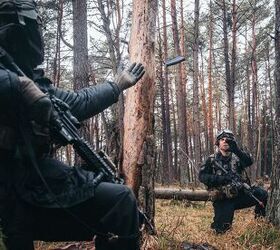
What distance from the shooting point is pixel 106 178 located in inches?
117

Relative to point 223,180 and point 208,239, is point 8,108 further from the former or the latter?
point 223,180

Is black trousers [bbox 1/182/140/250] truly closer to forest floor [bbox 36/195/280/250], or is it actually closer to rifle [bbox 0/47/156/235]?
rifle [bbox 0/47/156/235]

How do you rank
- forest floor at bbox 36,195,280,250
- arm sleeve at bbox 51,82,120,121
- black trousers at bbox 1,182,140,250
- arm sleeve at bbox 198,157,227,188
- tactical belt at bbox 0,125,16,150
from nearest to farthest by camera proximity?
1. tactical belt at bbox 0,125,16,150
2. black trousers at bbox 1,182,140,250
3. arm sleeve at bbox 51,82,120,121
4. forest floor at bbox 36,195,280,250
5. arm sleeve at bbox 198,157,227,188

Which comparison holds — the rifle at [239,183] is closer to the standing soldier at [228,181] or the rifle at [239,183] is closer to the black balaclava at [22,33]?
the standing soldier at [228,181]

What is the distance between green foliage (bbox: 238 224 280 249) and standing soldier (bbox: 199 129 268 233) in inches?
Result: 44.9

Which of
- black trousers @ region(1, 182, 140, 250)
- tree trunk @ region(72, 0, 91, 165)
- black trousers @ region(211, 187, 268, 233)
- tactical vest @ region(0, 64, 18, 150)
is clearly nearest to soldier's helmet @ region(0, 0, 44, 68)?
tactical vest @ region(0, 64, 18, 150)

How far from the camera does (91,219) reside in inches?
110

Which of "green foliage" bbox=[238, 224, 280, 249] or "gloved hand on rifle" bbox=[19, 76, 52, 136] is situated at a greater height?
"gloved hand on rifle" bbox=[19, 76, 52, 136]

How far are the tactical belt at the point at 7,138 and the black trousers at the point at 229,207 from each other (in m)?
4.63

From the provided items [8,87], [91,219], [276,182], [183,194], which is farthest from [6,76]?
[183,194]

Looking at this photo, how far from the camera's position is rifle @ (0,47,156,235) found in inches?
105

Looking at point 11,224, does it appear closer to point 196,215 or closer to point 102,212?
point 102,212

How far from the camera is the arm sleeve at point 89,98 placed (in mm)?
3174

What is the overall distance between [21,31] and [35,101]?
2.00 feet
